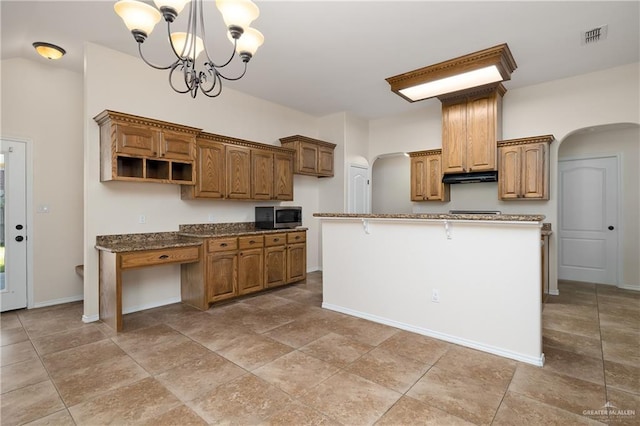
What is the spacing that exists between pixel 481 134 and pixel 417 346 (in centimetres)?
333

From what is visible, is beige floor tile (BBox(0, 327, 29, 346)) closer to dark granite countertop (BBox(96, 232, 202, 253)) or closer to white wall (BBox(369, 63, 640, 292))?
dark granite countertop (BBox(96, 232, 202, 253))

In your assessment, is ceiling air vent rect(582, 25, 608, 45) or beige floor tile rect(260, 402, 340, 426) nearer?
beige floor tile rect(260, 402, 340, 426)

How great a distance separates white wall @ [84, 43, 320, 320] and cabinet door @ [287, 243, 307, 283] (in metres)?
Result: 0.91

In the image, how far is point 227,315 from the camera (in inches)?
147

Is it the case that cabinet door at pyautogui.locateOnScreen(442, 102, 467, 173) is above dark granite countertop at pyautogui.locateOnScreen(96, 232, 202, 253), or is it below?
above

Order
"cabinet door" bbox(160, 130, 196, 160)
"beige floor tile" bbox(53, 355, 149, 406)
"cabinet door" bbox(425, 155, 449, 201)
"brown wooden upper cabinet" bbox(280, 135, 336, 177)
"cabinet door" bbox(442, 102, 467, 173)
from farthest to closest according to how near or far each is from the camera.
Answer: "brown wooden upper cabinet" bbox(280, 135, 336, 177)
"cabinet door" bbox(425, 155, 449, 201)
"cabinet door" bbox(442, 102, 467, 173)
"cabinet door" bbox(160, 130, 196, 160)
"beige floor tile" bbox(53, 355, 149, 406)

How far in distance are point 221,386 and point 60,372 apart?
4.28 feet

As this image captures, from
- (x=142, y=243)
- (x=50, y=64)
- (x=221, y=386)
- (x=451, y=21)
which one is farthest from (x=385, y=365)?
(x=50, y=64)

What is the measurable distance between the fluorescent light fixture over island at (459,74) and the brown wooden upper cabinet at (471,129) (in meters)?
1.00

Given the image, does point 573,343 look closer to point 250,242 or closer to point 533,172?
point 533,172

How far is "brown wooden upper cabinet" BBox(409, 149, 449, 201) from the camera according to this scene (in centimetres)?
530

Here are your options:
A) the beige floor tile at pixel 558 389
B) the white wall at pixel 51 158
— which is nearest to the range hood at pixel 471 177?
the beige floor tile at pixel 558 389

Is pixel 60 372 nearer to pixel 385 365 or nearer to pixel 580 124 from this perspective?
pixel 385 365

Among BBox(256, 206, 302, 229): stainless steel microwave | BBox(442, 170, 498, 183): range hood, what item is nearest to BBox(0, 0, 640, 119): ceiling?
BBox(442, 170, 498, 183): range hood
